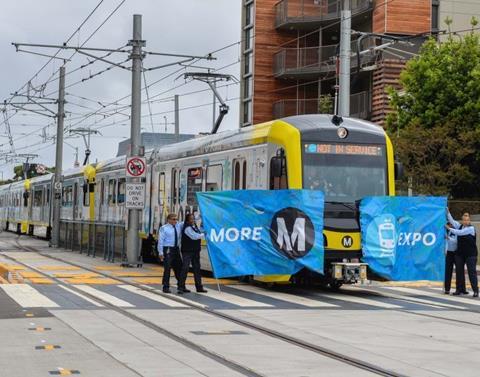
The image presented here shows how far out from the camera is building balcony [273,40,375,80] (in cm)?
4925

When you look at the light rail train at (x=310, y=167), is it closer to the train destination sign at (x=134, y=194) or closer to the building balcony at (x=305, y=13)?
the train destination sign at (x=134, y=194)

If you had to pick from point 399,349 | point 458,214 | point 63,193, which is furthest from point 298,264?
point 63,193

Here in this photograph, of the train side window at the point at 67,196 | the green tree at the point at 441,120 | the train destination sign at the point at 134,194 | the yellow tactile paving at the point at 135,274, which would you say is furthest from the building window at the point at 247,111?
the yellow tactile paving at the point at 135,274

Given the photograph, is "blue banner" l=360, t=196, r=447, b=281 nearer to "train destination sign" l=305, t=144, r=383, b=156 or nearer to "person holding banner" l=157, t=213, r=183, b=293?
"train destination sign" l=305, t=144, r=383, b=156

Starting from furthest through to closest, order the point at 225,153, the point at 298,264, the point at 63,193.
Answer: the point at 63,193 → the point at 225,153 → the point at 298,264

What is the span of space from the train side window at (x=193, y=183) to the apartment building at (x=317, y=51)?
2112cm

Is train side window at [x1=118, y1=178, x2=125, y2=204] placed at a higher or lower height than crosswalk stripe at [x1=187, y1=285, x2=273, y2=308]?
higher

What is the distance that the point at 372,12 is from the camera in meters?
46.6

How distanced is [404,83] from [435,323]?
81.3ft

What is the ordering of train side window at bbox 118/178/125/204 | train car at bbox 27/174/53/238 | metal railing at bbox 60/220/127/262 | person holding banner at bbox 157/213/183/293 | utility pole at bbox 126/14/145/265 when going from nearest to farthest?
person holding banner at bbox 157/213/183/293 < utility pole at bbox 126/14/145/265 < metal railing at bbox 60/220/127/262 < train side window at bbox 118/178/125/204 < train car at bbox 27/174/53/238

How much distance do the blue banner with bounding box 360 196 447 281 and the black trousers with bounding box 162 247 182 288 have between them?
369 centimetres

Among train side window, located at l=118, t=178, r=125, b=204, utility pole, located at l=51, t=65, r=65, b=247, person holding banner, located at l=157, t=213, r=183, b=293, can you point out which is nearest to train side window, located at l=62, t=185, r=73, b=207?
utility pole, located at l=51, t=65, r=65, b=247

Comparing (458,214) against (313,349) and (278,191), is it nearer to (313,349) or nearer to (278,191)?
(278,191)


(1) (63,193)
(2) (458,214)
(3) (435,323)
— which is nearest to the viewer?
(3) (435,323)
